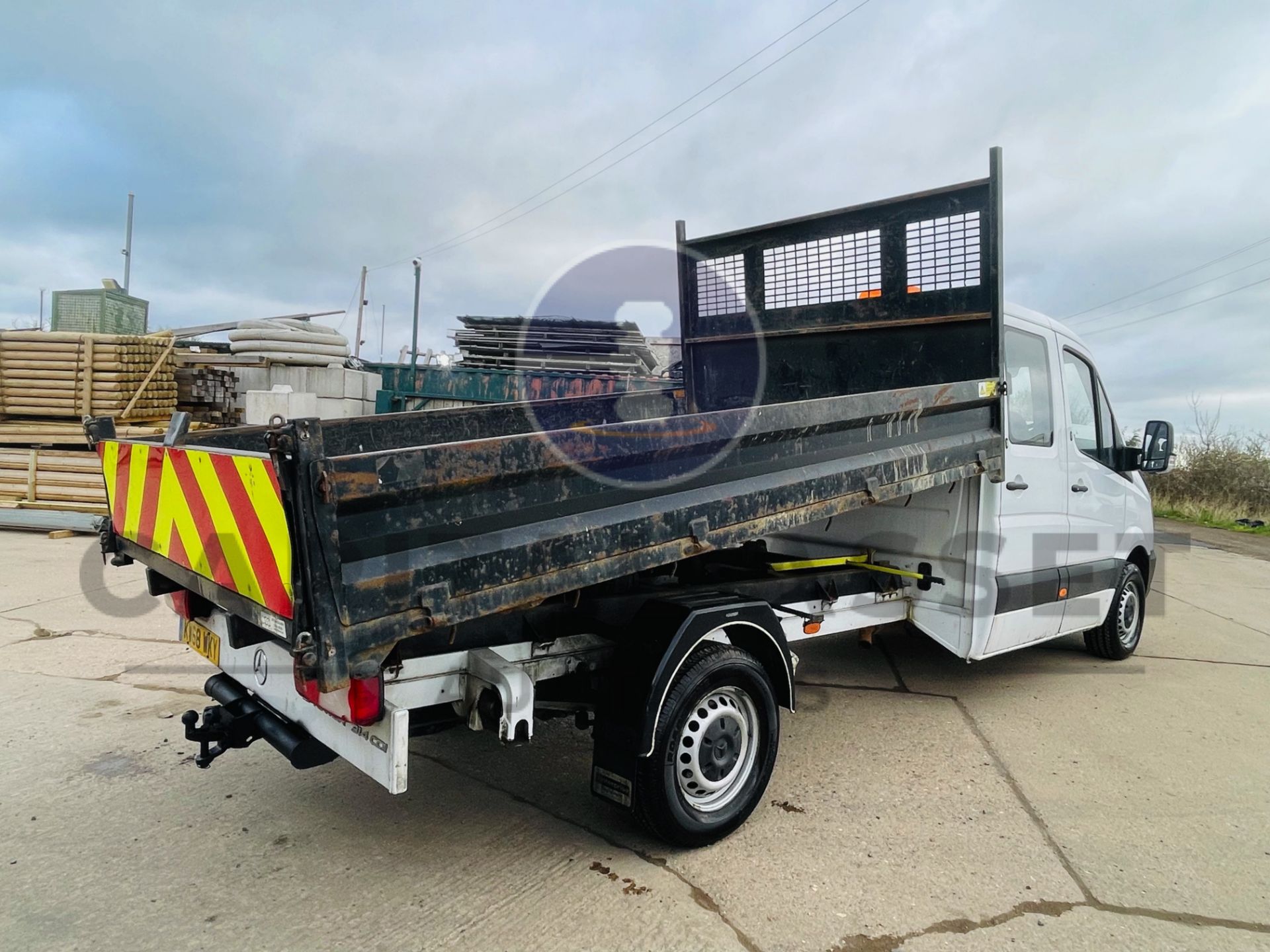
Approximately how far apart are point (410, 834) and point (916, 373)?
339 centimetres

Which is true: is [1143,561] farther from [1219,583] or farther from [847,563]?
[1219,583]

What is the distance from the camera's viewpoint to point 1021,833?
334 centimetres

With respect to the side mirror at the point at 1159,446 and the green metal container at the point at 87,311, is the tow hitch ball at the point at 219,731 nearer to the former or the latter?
the side mirror at the point at 1159,446

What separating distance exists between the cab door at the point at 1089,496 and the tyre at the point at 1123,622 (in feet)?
0.49

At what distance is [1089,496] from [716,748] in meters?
3.37

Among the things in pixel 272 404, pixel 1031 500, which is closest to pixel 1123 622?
pixel 1031 500

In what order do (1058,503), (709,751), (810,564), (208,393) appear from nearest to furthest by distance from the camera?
(709,751)
(810,564)
(1058,503)
(208,393)

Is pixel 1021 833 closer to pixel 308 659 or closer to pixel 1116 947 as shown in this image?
pixel 1116 947

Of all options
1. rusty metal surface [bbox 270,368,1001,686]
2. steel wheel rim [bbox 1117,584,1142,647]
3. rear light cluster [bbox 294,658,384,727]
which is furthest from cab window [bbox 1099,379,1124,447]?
rear light cluster [bbox 294,658,384,727]

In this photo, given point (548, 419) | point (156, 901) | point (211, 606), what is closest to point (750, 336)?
point (548, 419)

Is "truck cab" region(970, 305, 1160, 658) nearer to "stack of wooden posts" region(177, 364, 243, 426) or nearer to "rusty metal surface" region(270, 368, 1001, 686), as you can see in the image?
"rusty metal surface" region(270, 368, 1001, 686)

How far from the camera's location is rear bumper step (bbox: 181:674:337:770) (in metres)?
2.88

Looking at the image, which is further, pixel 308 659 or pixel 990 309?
pixel 990 309

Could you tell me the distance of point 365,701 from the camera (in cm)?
249
